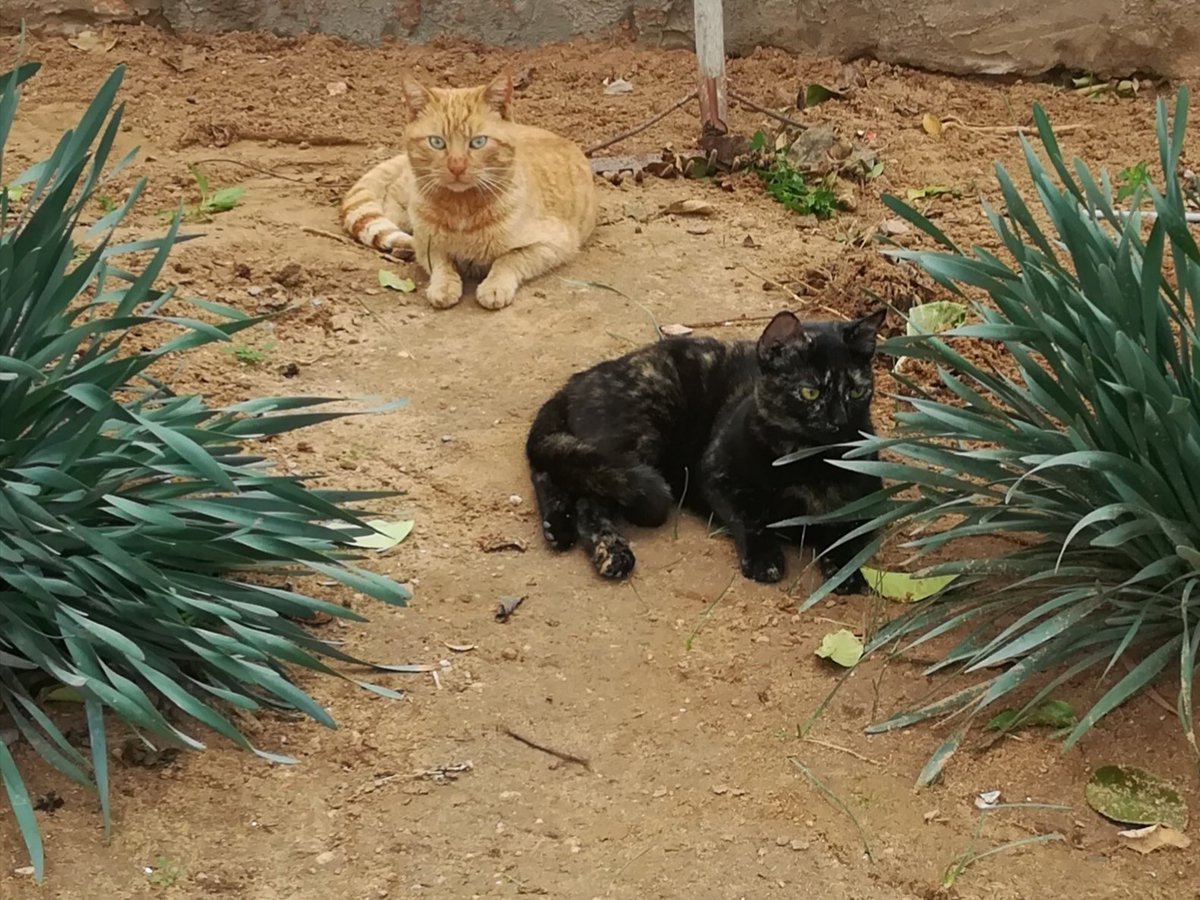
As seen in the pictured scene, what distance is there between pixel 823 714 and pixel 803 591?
22.7 inches

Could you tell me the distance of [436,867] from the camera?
269 centimetres

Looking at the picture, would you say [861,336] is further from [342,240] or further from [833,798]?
[342,240]

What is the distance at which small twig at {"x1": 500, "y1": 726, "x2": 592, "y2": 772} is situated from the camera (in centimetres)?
299

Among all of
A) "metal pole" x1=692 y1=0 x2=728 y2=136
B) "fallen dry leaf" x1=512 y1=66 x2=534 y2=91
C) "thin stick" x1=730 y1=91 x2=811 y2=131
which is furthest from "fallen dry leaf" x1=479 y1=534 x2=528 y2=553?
"fallen dry leaf" x1=512 y1=66 x2=534 y2=91

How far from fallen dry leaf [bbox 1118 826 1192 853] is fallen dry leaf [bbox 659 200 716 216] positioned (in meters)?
3.78

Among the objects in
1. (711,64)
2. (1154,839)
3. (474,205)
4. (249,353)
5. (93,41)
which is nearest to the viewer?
(1154,839)

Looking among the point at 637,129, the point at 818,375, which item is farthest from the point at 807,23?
the point at 818,375

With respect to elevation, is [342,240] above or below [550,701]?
above

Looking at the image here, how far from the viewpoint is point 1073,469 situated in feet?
9.82

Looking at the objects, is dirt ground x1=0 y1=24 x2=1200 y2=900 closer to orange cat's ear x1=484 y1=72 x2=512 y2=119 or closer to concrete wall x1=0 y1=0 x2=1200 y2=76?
orange cat's ear x1=484 y1=72 x2=512 y2=119

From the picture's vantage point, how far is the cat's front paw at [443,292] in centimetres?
529

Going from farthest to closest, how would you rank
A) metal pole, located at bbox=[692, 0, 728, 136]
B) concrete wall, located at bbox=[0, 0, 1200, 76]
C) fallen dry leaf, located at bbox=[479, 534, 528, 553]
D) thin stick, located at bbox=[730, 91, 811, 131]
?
concrete wall, located at bbox=[0, 0, 1200, 76] → thin stick, located at bbox=[730, 91, 811, 131] → metal pole, located at bbox=[692, 0, 728, 136] → fallen dry leaf, located at bbox=[479, 534, 528, 553]

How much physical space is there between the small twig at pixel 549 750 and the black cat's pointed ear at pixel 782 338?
136 cm

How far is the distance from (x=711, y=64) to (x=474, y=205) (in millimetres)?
1455
